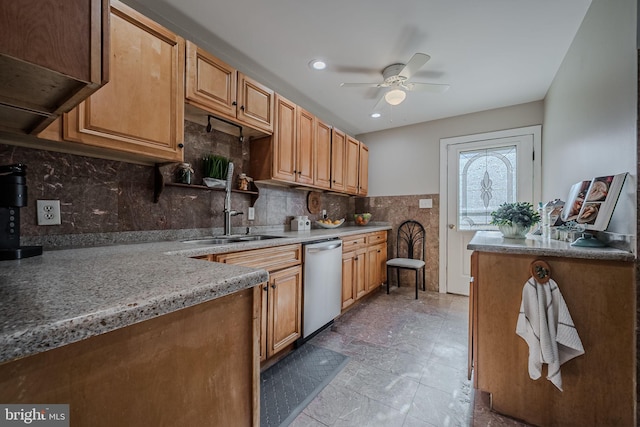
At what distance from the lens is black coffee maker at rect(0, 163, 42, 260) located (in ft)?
3.32

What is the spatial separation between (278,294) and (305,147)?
158cm

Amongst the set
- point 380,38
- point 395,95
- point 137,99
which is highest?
point 380,38

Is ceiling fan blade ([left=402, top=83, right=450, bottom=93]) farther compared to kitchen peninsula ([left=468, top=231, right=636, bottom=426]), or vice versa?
ceiling fan blade ([left=402, top=83, right=450, bottom=93])

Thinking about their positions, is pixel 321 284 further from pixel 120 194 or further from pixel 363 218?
pixel 363 218

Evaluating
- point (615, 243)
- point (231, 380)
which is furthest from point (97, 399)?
point (615, 243)

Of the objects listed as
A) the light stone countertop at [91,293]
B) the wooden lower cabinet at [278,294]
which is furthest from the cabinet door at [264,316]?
the light stone countertop at [91,293]

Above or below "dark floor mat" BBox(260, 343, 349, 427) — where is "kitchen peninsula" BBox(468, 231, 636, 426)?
above

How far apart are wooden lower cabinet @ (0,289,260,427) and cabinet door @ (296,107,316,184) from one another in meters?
2.08

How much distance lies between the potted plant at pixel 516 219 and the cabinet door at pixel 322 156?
1.79 meters

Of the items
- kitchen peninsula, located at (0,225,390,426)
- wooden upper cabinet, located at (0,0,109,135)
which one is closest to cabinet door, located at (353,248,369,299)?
kitchen peninsula, located at (0,225,390,426)

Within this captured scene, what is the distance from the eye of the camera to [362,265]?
304 cm

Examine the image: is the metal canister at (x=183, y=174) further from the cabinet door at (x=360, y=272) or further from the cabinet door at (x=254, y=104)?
the cabinet door at (x=360, y=272)

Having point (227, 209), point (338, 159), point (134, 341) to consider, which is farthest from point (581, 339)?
point (338, 159)

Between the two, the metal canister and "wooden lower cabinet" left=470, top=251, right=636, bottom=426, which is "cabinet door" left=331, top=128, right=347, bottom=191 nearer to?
the metal canister
